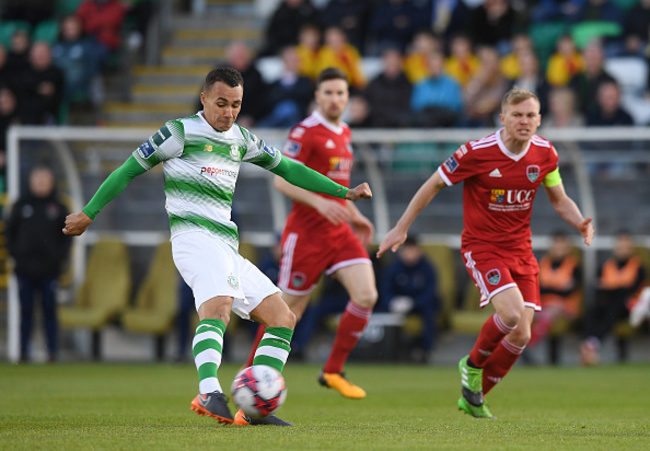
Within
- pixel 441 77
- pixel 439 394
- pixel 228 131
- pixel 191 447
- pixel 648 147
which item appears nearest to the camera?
pixel 191 447

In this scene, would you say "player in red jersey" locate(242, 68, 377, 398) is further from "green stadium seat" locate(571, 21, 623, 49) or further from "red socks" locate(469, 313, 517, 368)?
"green stadium seat" locate(571, 21, 623, 49)

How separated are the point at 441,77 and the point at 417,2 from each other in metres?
2.76

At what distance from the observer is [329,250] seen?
9242 millimetres

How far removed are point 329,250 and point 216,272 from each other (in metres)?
2.81

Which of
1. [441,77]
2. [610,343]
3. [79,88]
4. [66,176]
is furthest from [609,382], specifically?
[79,88]

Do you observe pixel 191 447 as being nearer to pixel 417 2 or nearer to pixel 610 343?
pixel 610 343

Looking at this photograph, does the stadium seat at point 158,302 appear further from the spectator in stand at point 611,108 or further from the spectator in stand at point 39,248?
the spectator in stand at point 611,108

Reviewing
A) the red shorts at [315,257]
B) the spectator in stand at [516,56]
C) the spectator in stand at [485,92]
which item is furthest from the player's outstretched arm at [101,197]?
the spectator in stand at [516,56]

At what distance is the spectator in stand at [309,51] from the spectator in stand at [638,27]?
15.3ft

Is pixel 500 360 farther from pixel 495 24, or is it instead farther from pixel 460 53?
pixel 495 24

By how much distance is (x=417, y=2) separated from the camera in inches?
711

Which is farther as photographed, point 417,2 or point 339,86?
point 417,2

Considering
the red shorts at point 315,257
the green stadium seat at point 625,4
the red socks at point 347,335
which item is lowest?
the red socks at point 347,335

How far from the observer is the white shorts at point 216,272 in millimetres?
6516
